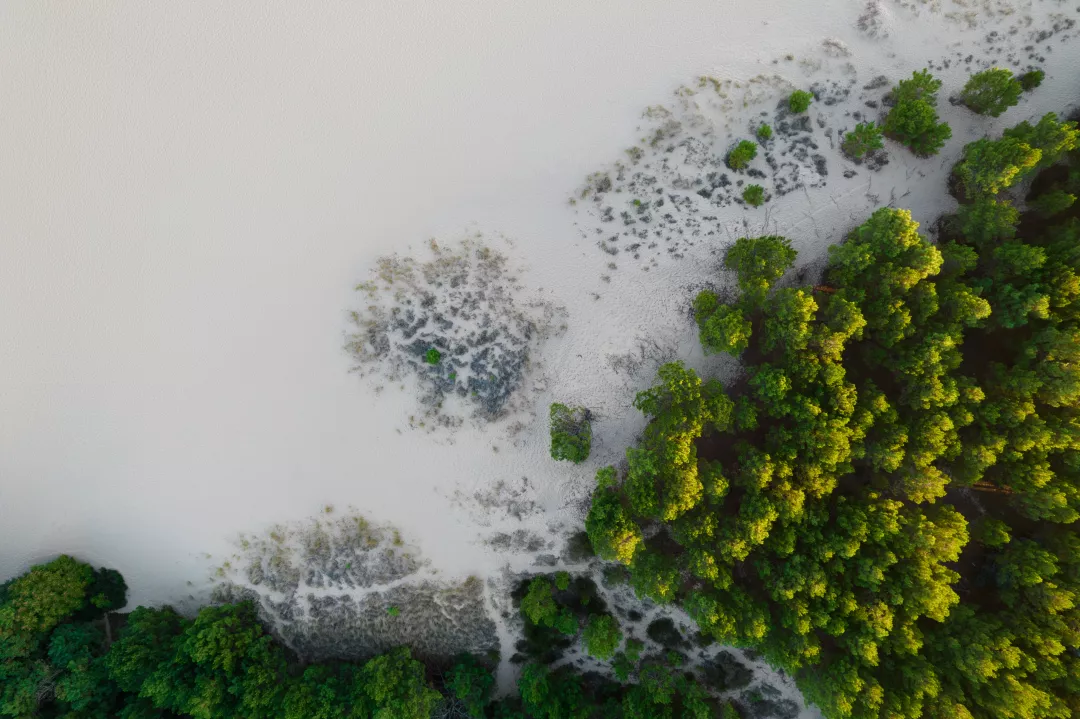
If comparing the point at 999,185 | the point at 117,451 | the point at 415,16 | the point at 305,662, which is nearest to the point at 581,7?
the point at 415,16

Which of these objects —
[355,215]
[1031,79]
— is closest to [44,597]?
[355,215]

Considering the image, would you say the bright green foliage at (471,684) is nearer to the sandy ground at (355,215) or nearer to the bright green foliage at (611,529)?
the sandy ground at (355,215)

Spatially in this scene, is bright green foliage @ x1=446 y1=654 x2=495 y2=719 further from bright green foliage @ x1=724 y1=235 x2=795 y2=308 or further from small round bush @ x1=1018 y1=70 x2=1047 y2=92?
small round bush @ x1=1018 y1=70 x2=1047 y2=92

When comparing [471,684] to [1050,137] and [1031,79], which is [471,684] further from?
[1031,79]

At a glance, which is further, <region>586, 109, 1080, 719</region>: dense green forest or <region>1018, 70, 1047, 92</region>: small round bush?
<region>1018, 70, 1047, 92</region>: small round bush

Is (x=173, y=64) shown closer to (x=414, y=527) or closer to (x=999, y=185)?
(x=414, y=527)

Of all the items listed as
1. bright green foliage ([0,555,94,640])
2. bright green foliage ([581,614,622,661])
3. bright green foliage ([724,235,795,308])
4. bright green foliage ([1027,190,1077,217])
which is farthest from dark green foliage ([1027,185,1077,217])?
bright green foliage ([0,555,94,640])

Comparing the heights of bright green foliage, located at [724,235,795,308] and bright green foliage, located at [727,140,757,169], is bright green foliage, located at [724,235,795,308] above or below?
below
